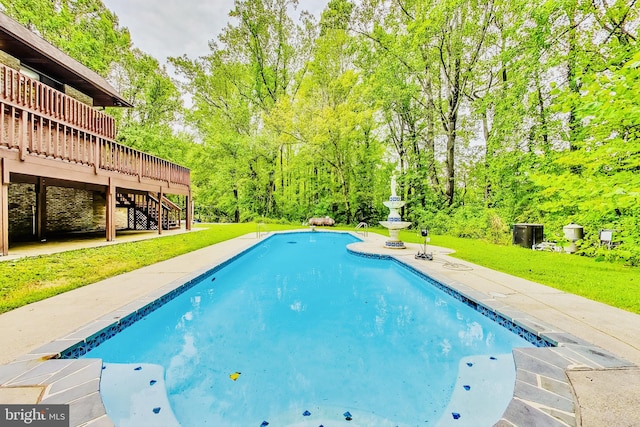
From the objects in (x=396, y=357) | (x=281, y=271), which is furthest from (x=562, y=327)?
(x=281, y=271)

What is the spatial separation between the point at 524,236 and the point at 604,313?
669cm

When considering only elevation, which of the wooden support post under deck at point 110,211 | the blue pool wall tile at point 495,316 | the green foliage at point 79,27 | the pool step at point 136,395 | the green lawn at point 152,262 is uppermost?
the green foliage at point 79,27

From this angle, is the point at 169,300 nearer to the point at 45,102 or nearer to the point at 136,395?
the point at 136,395

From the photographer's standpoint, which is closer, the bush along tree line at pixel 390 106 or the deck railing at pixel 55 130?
the deck railing at pixel 55 130

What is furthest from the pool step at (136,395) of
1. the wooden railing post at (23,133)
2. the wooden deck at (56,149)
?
the wooden railing post at (23,133)

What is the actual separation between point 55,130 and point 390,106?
1469 centimetres

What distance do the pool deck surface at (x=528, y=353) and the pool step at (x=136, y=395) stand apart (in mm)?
249

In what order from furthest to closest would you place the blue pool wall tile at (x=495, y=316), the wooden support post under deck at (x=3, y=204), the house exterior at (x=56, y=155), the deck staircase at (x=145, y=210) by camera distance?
the deck staircase at (x=145, y=210) < the house exterior at (x=56, y=155) < the wooden support post under deck at (x=3, y=204) < the blue pool wall tile at (x=495, y=316)

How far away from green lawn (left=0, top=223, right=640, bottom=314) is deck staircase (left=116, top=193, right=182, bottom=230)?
4534 mm

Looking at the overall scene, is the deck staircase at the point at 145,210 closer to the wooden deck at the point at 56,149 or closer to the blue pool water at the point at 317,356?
the wooden deck at the point at 56,149

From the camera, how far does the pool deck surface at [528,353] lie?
1630 mm

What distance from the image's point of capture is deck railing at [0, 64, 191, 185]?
5.74 metres

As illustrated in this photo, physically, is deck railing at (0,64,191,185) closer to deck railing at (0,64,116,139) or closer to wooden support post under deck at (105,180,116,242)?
deck railing at (0,64,116,139)

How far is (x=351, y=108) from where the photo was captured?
1579 centimetres
